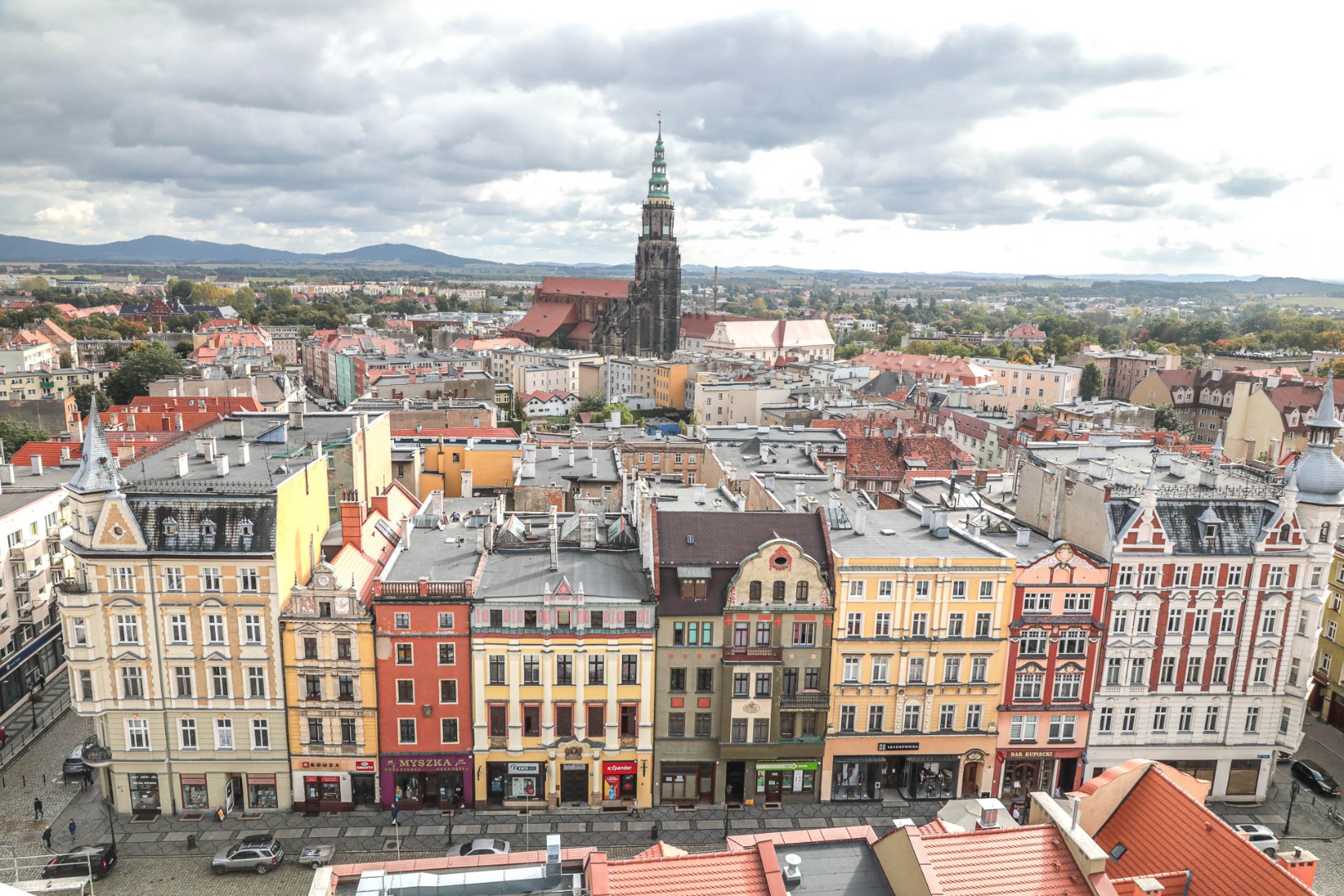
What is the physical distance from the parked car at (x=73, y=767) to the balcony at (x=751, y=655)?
40103 millimetres

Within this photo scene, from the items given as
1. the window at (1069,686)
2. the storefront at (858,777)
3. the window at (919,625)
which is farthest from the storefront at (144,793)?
the window at (1069,686)

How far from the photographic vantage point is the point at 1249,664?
56.3m

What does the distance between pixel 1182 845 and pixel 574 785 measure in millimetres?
34769

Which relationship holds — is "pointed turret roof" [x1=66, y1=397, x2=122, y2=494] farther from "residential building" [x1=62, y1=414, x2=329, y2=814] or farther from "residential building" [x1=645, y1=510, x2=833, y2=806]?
"residential building" [x1=645, y1=510, x2=833, y2=806]

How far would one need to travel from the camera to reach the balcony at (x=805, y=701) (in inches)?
2136

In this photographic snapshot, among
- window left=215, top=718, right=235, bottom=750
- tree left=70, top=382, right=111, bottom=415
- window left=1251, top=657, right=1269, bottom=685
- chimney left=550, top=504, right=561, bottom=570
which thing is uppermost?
chimney left=550, top=504, right=561, bottom=570

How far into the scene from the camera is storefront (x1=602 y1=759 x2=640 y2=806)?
179 ft

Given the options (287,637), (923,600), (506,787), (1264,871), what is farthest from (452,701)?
(1264,871)

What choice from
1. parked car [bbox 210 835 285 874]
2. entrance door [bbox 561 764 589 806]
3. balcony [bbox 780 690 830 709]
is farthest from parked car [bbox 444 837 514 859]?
balcony [bbox 780 690 830 709]

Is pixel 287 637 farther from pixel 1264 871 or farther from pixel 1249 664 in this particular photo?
pixel 1249 664

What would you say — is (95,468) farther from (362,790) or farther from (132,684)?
(362,790)

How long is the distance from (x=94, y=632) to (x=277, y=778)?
12.9m

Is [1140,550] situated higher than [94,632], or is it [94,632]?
[1140,550]

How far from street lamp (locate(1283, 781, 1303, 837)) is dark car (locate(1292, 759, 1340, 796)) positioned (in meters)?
0.71
